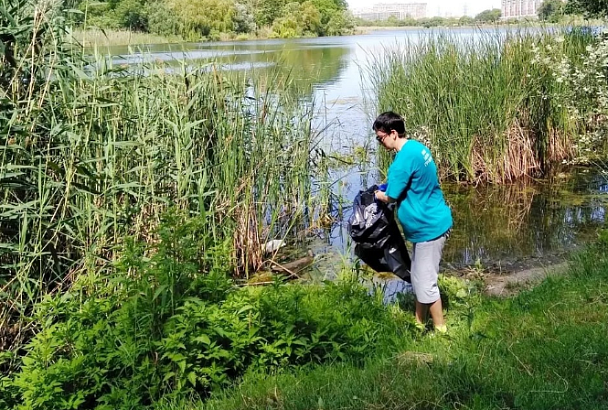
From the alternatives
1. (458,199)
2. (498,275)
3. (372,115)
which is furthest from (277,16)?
(498,275)

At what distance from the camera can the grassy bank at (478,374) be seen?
2.91 meters

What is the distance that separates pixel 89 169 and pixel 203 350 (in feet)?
6.15

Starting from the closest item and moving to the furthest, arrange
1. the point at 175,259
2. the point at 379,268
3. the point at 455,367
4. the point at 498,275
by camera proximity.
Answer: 1. the point at 455,367
2. the point at 175,259
3. the point at 379,268
4. the point at 498,275

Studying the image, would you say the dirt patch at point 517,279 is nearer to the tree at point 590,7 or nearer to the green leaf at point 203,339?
the green leaf at point 203,339

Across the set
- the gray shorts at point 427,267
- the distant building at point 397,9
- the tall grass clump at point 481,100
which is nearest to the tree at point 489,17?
the tall grass clump at point 481,100

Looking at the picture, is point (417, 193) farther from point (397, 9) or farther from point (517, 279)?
point (397, 9)

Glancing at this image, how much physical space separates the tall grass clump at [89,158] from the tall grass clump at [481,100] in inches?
161

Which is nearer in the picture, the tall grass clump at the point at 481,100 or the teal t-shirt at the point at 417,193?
the teal t-shirt at the point at 417,193

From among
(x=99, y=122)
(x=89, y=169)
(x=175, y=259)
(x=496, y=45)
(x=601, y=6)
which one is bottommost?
(x=175, y=259)

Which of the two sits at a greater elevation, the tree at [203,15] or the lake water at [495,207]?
the tree at [203,15]

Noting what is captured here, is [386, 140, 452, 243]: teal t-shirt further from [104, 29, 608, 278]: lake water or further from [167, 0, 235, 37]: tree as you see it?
[167, 0, 235, 37]: tree

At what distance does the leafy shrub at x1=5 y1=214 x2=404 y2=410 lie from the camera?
127 inches

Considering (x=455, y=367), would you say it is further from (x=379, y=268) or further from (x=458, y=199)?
(x=458, y=199)

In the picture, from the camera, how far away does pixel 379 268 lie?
175 inches
